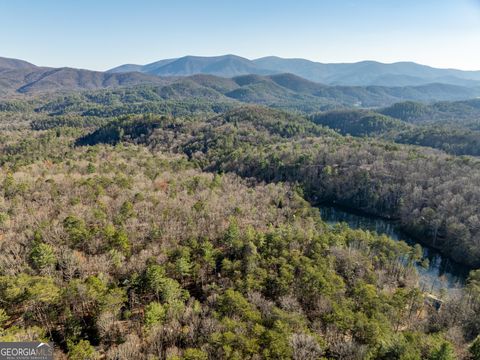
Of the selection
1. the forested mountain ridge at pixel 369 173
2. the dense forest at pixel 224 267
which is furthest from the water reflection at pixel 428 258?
the dense forest at pixel 224 267

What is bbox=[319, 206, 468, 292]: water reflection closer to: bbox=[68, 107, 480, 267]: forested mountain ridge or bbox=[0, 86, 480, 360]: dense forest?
bbox=[68, 107, 480, 267]: forested mountain ridge

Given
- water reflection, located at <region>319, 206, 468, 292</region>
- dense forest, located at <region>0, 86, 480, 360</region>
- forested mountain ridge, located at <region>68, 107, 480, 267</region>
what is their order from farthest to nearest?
forested mountain ridge, located at <region>68, 107, 480, 267</region> < water reflection, located at <region>319, 206, 468, 292</region> < dense forest, located at <region>0, 86, 480, 360</region>

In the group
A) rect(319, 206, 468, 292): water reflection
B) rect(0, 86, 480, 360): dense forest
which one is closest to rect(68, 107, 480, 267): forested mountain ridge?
rect(0, 86, 480, 360): dense forest

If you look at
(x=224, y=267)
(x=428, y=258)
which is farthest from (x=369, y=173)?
(x=224, y=267)

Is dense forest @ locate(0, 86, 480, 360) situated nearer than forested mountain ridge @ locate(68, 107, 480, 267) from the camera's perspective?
Yes

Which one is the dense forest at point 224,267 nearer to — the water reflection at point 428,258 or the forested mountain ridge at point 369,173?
the forested mountain ridge at point 369,173

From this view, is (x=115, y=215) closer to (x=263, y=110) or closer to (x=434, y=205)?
(x=434, y=205)

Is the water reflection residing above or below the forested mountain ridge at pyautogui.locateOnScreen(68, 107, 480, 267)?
below
